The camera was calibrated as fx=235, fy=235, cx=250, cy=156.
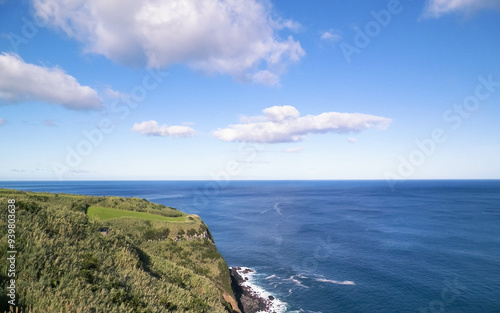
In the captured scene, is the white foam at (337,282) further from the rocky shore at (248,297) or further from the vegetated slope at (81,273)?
the vegetated slope at (81,273)

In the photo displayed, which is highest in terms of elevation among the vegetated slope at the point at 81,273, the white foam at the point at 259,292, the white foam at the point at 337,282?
the vegetated slope at the point at 81,273

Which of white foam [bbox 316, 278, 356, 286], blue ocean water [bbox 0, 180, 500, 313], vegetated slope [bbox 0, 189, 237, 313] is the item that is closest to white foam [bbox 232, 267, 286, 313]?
blue ocean water [bbox 0, 180, 500, 313]

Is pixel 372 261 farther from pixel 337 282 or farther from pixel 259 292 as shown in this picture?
pixel 259 292

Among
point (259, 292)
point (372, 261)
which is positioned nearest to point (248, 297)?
point (259, 292)

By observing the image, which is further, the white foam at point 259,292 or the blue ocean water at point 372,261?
the blue ocean water at point 372,261

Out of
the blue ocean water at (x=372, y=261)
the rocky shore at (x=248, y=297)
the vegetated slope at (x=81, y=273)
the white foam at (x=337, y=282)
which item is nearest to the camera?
the vegetated slope at (x=81, y=273)

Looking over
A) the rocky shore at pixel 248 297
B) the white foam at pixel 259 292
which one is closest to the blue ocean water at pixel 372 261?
the white foam at pixel 259 292

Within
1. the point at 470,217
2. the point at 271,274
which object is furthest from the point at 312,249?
the point at 470,217

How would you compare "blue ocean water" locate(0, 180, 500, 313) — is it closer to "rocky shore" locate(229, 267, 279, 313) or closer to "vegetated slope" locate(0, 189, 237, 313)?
"rocky shore" locate(229, 267, 279, 313)

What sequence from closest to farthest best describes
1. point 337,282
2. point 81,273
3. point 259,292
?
point 81,273
point 259,292
point 337,282
